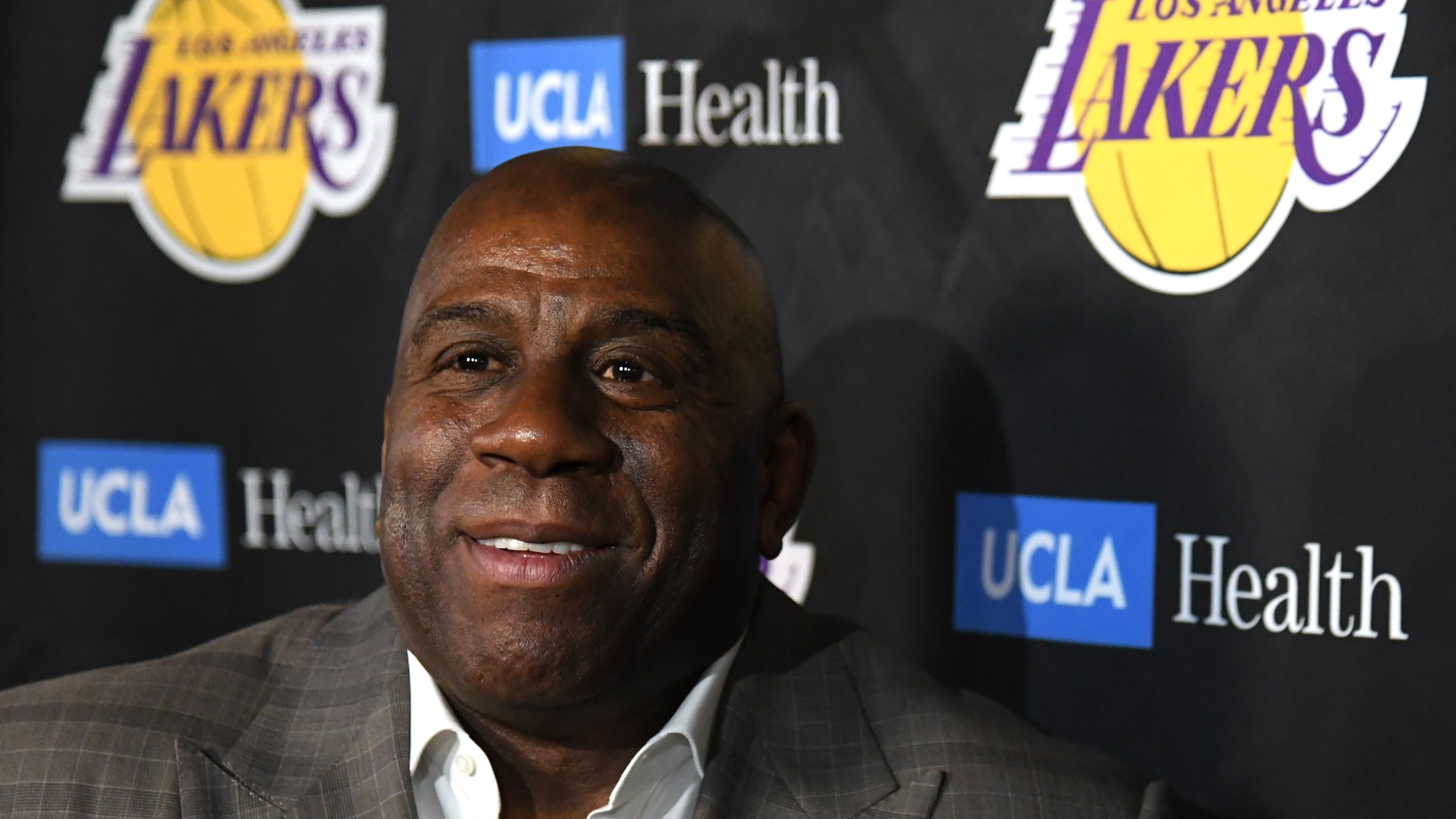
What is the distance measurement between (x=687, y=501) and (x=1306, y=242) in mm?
752

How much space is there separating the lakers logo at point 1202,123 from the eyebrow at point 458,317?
667mm

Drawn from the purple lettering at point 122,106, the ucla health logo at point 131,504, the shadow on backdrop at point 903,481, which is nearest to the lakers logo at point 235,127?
the purple lettering at point 122,106

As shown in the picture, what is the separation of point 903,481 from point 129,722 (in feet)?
2.77

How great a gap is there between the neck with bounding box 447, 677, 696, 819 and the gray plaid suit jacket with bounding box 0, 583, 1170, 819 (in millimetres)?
61

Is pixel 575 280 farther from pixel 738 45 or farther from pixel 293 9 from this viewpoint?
pixel 293 9

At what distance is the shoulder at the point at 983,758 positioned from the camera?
130cm

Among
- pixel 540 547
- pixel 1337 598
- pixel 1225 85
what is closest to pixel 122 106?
pixel 540 547

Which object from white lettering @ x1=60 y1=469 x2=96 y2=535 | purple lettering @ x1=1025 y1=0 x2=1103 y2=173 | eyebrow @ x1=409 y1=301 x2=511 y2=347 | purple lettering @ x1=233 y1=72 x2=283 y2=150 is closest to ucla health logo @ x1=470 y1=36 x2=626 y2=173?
purple lettering @ x1=233 y1=72 x2=283 y2=150

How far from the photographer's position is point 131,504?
198cm

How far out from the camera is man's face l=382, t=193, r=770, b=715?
1139 mm

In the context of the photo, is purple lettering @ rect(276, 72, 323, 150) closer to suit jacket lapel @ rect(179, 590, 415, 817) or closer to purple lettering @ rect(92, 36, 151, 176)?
purple lettering @ rect(92, 36, 151, 176)

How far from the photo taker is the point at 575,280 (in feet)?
3.87

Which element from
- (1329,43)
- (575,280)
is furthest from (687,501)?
(1329,43)

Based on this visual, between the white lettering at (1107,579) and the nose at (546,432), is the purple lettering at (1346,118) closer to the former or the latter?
the white lettering at (1107,579)
